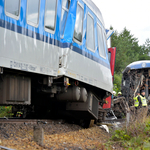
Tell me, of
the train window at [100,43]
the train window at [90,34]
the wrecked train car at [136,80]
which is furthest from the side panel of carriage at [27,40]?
the wrecked train car at [136,80]

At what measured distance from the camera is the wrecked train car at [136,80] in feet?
55.0

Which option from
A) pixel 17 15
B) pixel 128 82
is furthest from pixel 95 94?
pixel 128 82

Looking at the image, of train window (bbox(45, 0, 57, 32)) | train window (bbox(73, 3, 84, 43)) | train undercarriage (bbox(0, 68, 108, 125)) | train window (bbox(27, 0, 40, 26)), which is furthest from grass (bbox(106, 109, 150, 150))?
train window (bbox(27, 0, 40, 26))

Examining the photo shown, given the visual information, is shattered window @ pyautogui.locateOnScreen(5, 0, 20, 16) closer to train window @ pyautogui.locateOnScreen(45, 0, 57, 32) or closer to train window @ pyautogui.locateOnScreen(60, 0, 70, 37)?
train window @ pyautogui.locateOnScreen(45, 0, 57, 32)

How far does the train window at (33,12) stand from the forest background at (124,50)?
2217cm

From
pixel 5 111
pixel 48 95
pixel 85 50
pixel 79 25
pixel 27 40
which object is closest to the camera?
pixel 27 40

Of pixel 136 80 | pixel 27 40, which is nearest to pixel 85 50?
pixel 27 40

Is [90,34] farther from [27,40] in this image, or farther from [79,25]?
[27,40]

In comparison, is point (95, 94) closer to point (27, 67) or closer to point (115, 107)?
point (27, 67)

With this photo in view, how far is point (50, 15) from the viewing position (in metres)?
6.09

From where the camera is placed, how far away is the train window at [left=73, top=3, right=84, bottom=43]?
687cm

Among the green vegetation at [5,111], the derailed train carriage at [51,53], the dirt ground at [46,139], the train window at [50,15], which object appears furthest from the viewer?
the green vegetation at [5,111]

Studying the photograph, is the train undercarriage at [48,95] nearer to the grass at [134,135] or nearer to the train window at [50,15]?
the train window at [50,15]

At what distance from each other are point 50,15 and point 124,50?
37284 millimetres
